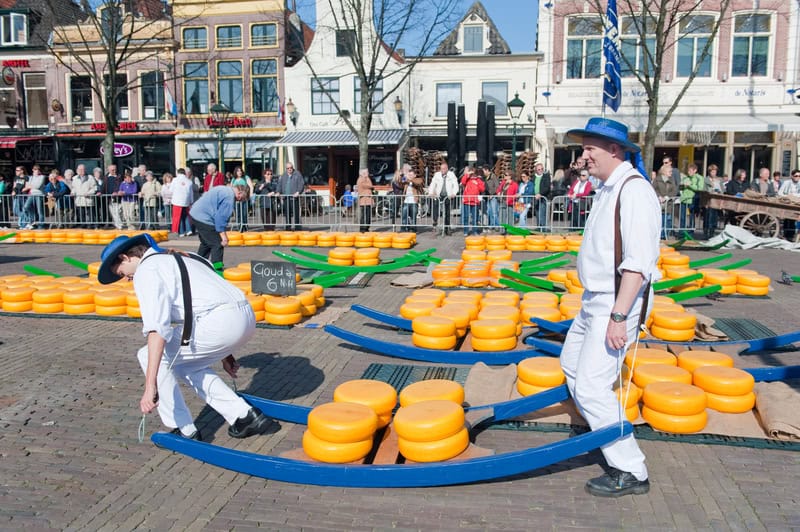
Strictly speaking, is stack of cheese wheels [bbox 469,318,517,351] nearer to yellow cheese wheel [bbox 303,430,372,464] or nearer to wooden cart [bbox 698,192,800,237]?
yellow cheese wheel [bbox 303,430,372,464]

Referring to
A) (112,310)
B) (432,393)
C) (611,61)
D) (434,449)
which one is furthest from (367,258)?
(611,61)

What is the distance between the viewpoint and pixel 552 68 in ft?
95.1

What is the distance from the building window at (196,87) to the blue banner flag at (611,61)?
19.5m

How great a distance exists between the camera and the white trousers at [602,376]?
12.5 ft

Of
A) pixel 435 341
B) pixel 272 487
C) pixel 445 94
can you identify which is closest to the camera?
pixel 272 487

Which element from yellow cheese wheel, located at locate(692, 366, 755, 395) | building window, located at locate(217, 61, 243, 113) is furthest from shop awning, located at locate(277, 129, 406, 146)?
yellow cheese wheel, located at locate(692, 366, 755, 395)

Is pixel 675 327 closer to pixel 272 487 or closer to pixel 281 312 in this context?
pixel 281 312

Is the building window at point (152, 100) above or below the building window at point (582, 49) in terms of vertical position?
below

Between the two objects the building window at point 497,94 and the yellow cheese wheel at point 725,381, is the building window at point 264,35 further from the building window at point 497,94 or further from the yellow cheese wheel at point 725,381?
the yellow cheese wheel at point 725,381

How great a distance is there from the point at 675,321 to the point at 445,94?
2629 centimetres

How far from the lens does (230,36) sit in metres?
33.9

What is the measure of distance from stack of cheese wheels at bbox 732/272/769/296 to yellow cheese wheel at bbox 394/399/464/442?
23.9 ft

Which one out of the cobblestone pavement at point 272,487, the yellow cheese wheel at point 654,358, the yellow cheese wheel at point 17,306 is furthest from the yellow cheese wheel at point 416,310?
the yellow cheese wheel at point 17,306

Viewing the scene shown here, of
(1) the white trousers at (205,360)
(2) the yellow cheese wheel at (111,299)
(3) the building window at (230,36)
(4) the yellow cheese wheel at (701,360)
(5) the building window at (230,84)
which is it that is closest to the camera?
(1) the white trousers at (205,360)
